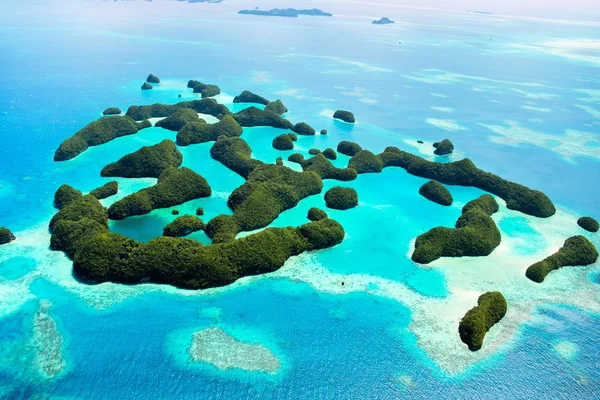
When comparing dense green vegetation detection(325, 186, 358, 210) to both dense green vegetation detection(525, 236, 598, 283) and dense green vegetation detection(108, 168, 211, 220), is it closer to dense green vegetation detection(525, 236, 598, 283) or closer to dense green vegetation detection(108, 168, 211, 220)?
dense green vegetation detection(108, 168, 211, 220)

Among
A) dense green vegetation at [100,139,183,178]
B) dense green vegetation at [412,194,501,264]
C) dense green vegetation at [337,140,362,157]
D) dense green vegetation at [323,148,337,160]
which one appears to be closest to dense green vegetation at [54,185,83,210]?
dense green vegetation at [100,139,183,178]

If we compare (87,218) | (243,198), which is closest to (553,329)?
(243,198)

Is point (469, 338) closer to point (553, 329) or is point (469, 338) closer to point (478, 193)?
point (553, 329)

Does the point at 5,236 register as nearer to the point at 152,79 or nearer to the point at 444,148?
the point at 444,148

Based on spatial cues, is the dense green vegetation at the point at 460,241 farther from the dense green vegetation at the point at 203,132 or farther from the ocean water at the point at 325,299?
the dense green vegetation at the point at 203,132

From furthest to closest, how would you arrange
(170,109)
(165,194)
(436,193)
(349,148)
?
(170,109)
(349,148)
(436,193)
(165,194)

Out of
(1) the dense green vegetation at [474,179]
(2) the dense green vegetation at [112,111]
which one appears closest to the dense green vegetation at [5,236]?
(2) the dense green vegetation at [112,111]

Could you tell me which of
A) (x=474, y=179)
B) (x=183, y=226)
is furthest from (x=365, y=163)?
(x=183, y=226)
